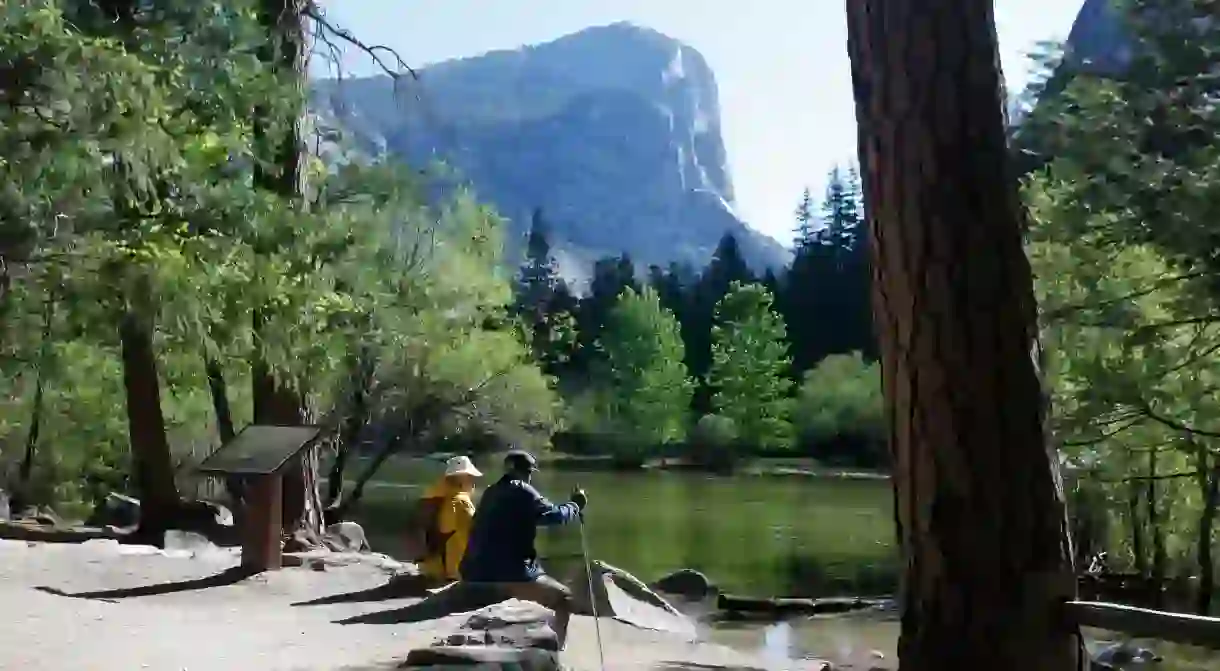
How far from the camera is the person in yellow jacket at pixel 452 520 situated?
32.2 ft

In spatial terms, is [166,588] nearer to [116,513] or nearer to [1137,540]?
[116,513]

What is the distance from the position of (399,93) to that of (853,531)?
17538 mm

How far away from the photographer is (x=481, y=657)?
598cm

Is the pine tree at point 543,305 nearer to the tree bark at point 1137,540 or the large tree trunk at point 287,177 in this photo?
the tree bark at point 1137,540

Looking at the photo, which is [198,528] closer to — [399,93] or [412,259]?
[399,93]

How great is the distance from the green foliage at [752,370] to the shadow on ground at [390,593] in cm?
5034

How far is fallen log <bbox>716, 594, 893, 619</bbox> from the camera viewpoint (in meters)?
16.8

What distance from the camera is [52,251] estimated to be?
30.2 ft

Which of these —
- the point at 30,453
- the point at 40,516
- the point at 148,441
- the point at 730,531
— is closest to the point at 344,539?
the point at 148,441

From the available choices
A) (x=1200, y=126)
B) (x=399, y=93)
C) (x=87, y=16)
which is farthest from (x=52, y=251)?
(x=1200, y=126)

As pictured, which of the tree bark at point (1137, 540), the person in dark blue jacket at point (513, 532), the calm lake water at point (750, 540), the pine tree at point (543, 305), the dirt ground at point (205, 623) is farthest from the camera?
the pine tree at point (543, 305)

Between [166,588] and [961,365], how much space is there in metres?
7.18

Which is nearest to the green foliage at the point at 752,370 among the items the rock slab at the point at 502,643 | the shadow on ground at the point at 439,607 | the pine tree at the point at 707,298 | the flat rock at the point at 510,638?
the pine tree at the point at 707,298

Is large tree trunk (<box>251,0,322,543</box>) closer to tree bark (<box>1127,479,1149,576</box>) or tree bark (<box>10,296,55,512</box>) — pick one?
tree bark (<box>10,296,55,512</box>)
